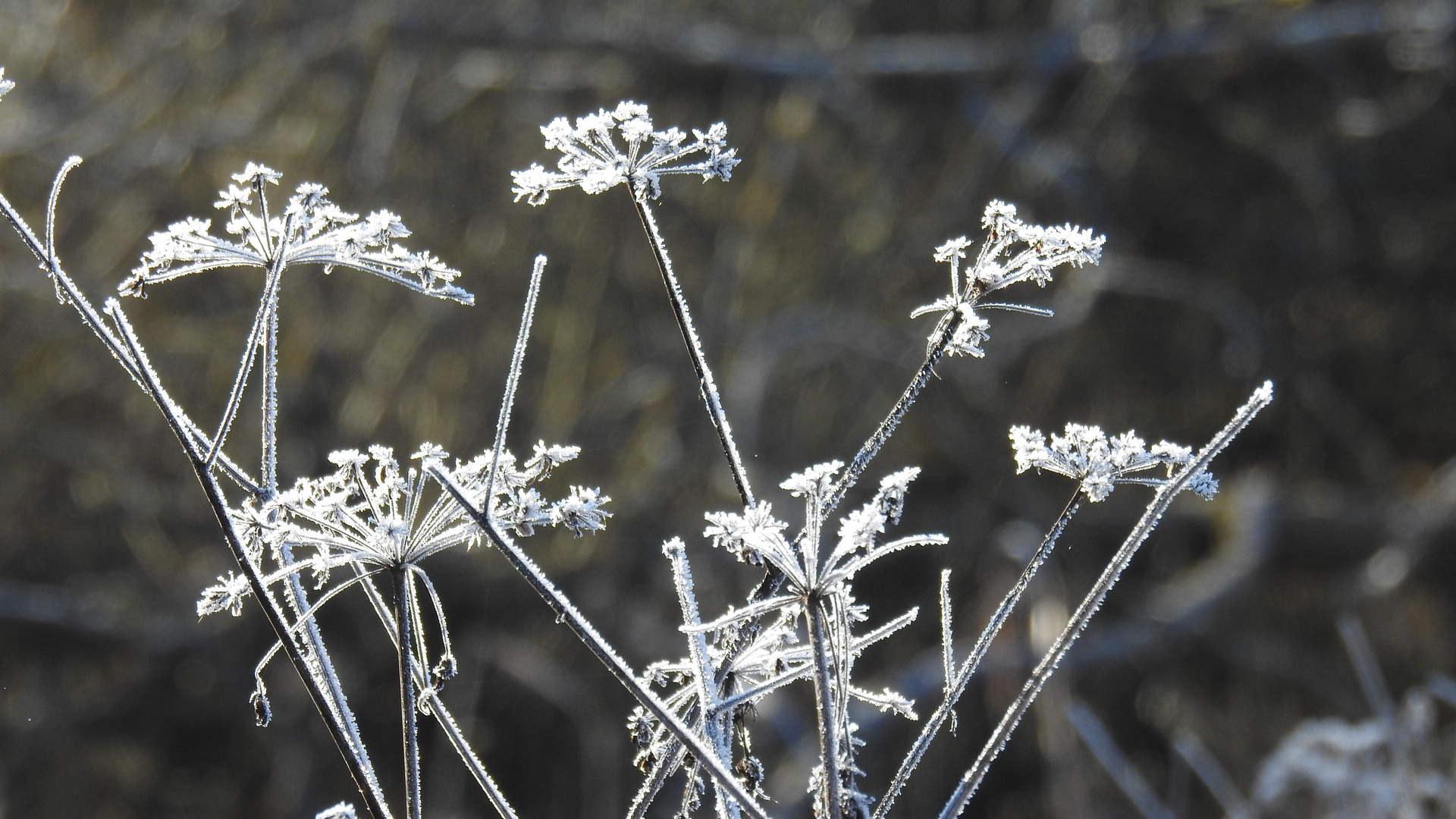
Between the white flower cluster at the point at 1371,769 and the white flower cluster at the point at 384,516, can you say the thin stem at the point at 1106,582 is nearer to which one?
the white flower cluster at the point at 384,516

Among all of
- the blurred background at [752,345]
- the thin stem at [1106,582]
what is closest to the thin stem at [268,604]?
the thin stem at [1106,582]

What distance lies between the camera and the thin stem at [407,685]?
17 centimetres

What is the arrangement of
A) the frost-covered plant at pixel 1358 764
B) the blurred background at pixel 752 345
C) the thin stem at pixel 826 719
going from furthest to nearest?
the blurred background at pixel 752 345 → the frost-covered plant at pixel 1358 764 → the thin stem at pixel 826 719

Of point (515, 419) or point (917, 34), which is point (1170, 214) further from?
point (515, 419)

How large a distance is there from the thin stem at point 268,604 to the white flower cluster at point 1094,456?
0.42 ft

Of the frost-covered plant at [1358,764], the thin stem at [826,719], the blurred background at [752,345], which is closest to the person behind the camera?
the thin stem at [826,719]

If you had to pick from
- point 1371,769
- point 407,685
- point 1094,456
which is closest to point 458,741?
point 407,685

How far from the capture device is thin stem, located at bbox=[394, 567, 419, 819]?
6.7 inches

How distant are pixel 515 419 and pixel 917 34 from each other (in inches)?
Answer: 42.3

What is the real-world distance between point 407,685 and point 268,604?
28mm

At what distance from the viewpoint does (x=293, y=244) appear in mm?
208

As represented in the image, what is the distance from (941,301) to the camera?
0.62 ft

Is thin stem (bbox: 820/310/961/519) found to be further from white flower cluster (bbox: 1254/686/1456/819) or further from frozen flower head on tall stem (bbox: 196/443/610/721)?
white flower cluster (bbox: 1254/686/1456/819)

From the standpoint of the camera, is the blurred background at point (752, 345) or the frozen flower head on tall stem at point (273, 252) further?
the blurred background at point (752, 345)
